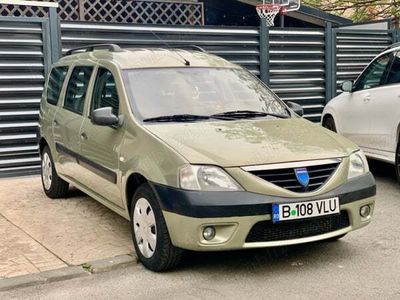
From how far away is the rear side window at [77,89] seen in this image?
6.09 m

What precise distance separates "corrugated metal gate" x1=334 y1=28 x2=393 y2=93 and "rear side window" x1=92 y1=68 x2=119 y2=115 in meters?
6.43

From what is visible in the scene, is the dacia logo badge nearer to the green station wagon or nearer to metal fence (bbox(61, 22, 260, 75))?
the green station wagon

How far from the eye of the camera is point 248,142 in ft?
15.2

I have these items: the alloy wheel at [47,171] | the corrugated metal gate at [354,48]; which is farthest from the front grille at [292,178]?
the corrugated metal gate at [354,48]

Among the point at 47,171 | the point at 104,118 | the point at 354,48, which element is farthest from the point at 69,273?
the point at 354,48

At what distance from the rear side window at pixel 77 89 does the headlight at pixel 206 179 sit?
2136mm

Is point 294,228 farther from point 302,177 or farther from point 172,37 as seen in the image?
point 172,37

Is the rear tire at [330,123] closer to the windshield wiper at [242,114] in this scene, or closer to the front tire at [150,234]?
the windshield wiper at [242,114]

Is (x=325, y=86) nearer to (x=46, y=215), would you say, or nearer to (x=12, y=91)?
(x=12, y=91)

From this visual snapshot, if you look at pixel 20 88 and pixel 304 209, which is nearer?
pixel 304 209

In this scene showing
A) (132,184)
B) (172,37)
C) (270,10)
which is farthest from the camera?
(270,10)

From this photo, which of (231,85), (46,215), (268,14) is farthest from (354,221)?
(268,14)

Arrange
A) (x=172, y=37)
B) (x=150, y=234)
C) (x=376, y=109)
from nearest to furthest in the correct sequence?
(x=150, y=234)
(x=376, y=109)
(x=172, y=37)

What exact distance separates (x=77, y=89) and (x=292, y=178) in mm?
2879
